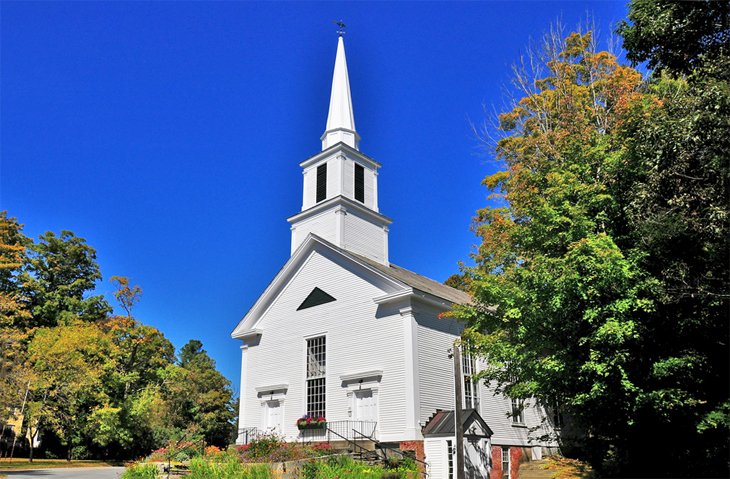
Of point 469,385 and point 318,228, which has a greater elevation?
point 318,228

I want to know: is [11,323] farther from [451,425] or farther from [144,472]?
[451,425]

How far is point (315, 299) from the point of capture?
2691 cm

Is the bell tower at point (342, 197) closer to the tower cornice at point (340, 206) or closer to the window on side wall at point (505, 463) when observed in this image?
the tower cornice at point (340, 206)

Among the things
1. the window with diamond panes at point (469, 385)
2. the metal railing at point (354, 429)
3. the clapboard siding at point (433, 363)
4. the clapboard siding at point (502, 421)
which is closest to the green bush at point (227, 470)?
the metal railing at point (354, 429)

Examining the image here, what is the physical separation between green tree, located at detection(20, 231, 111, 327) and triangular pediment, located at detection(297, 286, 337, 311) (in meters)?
22.2

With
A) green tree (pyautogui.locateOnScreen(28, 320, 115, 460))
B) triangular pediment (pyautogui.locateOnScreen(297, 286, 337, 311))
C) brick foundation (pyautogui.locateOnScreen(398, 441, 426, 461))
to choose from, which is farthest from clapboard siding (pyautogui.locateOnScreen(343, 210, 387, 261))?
green tree (pyautogui.locateOnScreen(28, 320, 115, 460))

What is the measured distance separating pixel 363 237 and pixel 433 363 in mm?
8119

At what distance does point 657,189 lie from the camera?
40.5ft

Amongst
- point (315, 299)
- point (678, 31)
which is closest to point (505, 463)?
point (315, 299)

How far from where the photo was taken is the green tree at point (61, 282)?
4184 cm

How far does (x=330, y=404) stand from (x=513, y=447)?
8321mm

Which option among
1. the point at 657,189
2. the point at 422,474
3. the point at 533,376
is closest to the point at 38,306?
the point at 422,474

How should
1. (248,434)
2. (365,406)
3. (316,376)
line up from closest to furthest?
(365,406) < (316,376) < (248,434)

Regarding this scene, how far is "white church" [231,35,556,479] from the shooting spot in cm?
2219
